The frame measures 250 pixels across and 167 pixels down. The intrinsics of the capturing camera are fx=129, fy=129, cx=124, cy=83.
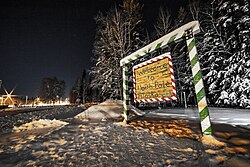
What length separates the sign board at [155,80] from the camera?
3507mm

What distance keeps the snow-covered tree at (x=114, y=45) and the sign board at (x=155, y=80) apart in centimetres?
754

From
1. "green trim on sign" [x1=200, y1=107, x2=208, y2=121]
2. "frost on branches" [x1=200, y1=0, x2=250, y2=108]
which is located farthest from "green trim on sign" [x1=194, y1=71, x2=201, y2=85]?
"frost on branches" [x1=200, y1=0, x2=250, y2=108]

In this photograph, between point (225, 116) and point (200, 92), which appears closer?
point (200, 92)

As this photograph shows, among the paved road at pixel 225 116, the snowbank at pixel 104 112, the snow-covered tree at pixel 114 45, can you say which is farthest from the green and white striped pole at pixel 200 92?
the snow-covered tree at pixel 114 45

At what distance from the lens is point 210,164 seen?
1.59m

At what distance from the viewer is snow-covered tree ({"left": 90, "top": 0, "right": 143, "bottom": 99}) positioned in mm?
12281

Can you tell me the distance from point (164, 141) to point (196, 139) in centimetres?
63

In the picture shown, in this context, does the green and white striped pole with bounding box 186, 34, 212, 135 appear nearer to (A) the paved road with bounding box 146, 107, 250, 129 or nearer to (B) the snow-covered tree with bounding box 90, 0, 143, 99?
(A) the paved road with bounding box 146, 107, 250, 129

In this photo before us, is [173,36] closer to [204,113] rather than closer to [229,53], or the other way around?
[204,113]

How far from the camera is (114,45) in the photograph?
1270cm

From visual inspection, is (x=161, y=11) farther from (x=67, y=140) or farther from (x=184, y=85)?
(x=67, y=140)

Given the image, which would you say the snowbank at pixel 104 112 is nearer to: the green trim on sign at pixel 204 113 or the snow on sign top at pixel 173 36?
the snow on sign top at pixel 173 36

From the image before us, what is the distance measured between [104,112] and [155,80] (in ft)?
10.7

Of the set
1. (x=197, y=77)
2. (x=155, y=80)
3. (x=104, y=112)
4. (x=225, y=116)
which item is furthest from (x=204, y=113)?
(x=104, y=112)
